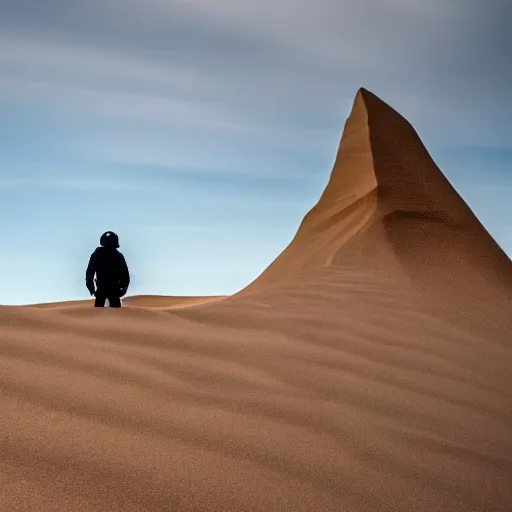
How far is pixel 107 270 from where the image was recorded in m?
4.16

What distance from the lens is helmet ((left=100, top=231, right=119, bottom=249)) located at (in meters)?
4.19

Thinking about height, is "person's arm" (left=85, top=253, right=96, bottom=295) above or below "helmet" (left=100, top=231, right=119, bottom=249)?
below

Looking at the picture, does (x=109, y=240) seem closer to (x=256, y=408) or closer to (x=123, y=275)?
(x=123, y=275)

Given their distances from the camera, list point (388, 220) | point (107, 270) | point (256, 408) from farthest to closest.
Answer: point (388, 220)
point (107, 270)
point (256, 408)

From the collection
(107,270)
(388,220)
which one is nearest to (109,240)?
(107,270)

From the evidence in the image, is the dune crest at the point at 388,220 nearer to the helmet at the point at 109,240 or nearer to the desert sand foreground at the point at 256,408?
the helmet at the point at 109,240

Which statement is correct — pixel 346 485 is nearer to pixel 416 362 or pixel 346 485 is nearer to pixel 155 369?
pixel 155 369

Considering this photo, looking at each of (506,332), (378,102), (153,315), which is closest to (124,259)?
(153,315)

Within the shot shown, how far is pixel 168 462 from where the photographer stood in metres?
1.51

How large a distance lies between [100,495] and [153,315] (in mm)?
1509

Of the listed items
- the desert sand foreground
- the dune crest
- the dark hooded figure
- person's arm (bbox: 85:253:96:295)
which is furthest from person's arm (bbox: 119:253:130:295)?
the dune crest

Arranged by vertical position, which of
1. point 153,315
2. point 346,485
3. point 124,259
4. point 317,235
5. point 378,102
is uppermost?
point 378,102

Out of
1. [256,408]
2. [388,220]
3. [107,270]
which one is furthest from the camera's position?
[388,220]

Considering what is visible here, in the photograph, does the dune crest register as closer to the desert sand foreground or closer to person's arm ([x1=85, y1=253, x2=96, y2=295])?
person's arm ([x1=85, y1=253, x2=96, y2=295])
